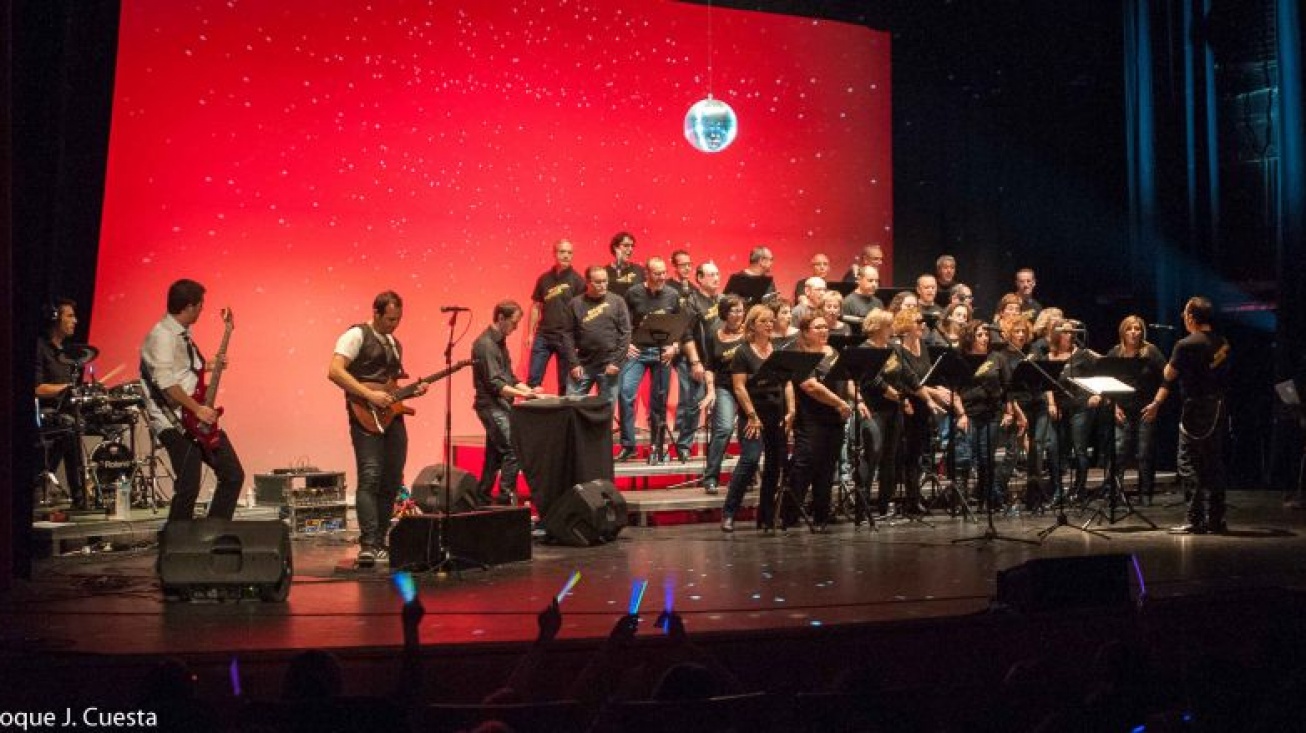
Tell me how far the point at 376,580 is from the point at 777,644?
339cm

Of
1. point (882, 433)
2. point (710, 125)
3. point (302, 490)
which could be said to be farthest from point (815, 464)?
point (710, 125)

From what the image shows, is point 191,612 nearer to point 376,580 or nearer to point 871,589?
point 376,580

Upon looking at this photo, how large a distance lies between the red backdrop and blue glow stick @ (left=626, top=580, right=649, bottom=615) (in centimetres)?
563

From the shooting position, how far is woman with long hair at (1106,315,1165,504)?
11555 mm

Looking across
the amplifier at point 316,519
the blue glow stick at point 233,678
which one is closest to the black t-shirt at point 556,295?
the amplifier at point 316,519

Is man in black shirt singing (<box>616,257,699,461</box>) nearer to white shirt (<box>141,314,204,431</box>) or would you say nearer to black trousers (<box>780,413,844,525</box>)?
black trousers (<box>780,413,844,525</box>)

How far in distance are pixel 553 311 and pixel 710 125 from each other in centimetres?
273

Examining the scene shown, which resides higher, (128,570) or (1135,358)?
(1135,358)

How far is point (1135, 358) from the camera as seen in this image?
1075 centimetres

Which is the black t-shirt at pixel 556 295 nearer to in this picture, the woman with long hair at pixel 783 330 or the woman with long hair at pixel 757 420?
the woman with long hair at pixel 783 330

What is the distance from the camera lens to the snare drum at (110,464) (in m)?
10.8

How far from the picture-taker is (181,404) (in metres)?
7.98

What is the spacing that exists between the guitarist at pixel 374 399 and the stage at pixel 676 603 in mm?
337

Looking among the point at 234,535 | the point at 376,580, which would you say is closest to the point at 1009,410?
the point at 376,580
